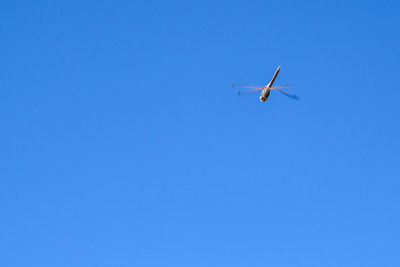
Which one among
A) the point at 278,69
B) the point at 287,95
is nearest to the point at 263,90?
the point at 278,69

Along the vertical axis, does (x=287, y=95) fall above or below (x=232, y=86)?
below

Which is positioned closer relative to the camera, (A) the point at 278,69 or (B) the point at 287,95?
(B) the point at 287,95

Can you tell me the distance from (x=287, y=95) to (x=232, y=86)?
6817mm

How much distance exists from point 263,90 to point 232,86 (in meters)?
5.72

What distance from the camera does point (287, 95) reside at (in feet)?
177

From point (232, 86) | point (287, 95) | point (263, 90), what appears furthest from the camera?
point (263, 90)

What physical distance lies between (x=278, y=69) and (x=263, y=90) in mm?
4529

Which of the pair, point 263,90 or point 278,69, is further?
point 263,90

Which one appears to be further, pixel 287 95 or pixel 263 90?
pixel 263 90

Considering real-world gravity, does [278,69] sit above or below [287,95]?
above

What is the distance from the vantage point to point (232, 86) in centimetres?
5856

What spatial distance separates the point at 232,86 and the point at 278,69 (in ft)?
16.8

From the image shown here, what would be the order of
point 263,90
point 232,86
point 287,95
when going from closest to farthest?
point 287,95, point 232,86, point 263,90

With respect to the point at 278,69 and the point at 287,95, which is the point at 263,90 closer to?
the point at 278,69
